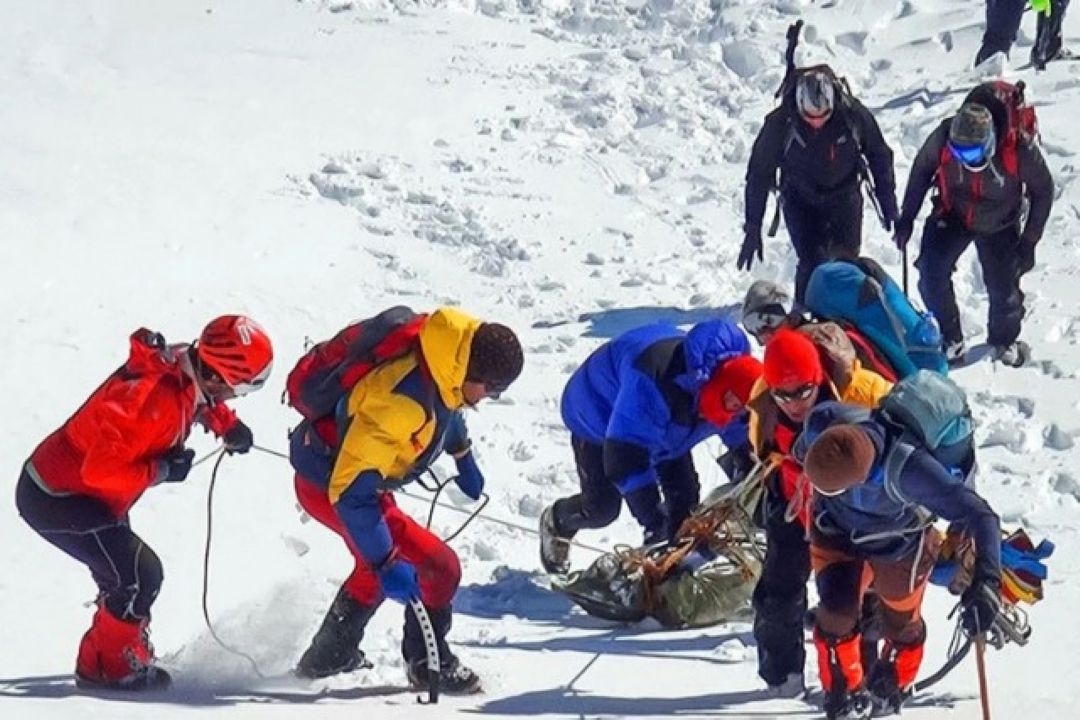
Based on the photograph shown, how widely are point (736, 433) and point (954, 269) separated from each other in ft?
11.4

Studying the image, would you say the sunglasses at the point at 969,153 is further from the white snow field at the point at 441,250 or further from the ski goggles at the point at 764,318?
the ski goggles at the point at 764,318

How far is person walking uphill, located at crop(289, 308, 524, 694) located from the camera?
6.82m

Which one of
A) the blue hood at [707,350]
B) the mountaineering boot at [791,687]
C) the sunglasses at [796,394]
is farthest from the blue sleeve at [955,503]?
the blue hood at [707,350]

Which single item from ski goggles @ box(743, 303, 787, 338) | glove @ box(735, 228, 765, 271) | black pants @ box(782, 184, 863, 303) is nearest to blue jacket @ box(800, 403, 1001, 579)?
ski goggles @ box(743, 303, 787, 338)

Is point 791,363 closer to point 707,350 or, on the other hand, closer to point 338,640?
point 707,350

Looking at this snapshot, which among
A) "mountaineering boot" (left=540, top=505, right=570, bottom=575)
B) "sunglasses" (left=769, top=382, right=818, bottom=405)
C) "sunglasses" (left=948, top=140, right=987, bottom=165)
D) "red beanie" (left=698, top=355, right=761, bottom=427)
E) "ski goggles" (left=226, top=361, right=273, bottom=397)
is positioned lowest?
"mountaineering boot" (left=540, top=505, right=570, bottom=575)

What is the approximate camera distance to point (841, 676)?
270 inches

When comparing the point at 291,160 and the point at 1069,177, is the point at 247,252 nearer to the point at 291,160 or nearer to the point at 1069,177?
the point at 291,160

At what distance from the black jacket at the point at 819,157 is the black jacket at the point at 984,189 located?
225mm

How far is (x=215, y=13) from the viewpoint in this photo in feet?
53.3

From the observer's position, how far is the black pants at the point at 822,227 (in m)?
11.2

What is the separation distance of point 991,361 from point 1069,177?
2662 mm

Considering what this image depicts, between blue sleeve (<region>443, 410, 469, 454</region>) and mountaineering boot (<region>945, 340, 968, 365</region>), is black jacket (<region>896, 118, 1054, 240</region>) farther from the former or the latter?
blue sleeve (<region>443, 410, 469, 454</region>)

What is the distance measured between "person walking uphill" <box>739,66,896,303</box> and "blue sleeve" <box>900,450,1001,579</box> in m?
4.72
